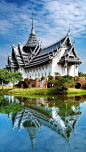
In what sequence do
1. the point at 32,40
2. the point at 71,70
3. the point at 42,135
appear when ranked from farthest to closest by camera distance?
the point at 32,40, the point at 71,70, the point at 42,135

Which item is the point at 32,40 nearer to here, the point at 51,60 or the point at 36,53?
the point at 36,53

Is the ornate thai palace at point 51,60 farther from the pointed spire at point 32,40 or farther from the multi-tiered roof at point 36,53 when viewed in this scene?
the pointed spire at point 32,40

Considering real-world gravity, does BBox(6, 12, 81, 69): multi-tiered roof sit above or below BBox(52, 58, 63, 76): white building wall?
above

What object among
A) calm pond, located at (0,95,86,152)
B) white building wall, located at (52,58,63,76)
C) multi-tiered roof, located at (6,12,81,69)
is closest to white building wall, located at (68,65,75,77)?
multi-tiered roof, located at (6,12,81,69)

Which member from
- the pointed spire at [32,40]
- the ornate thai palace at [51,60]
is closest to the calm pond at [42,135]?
the ornate thai palace at [51,60]

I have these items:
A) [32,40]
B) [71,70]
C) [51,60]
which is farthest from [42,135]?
[32,40]

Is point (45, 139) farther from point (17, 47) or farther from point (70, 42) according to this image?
point (17, 47)

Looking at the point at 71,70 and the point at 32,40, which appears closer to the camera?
the point at 71,70

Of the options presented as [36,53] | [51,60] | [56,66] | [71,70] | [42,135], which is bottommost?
[42,135]

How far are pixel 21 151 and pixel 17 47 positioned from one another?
37.0 m

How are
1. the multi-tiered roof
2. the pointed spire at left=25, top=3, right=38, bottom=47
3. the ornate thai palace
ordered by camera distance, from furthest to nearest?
the pointed spire at left=25, top=3, right=38, bottom=47 → the multi-tiered roof → the ornate thai palace

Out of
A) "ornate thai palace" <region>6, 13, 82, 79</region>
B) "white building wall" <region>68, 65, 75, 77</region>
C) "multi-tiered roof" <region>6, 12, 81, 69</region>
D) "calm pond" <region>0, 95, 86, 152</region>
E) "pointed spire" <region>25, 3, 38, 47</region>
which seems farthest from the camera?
"pointed spire" <region>25, 3, 38, 47</region>

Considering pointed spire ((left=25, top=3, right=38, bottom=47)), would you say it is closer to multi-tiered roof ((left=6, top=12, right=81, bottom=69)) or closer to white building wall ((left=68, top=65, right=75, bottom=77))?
multi-tiered roof ((left=6, top=12, right=81, bottom=69))

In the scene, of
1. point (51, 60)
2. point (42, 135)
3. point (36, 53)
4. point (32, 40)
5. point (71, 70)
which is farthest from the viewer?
point (32, 40)
